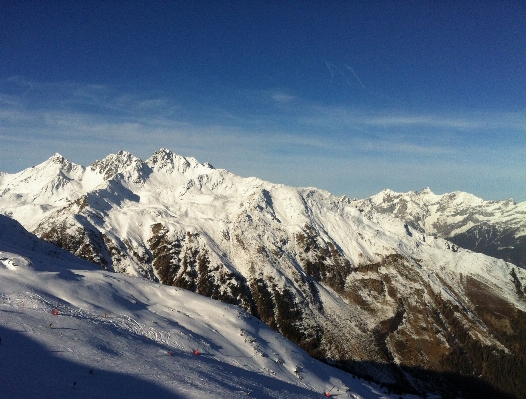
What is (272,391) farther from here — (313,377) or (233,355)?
(313,377)

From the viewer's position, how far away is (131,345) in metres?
32.1

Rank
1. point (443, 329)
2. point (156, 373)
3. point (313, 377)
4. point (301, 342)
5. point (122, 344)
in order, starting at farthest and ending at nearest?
point (443, 329) < point (301, 342) < point (313, 377) < point (122, 344) < point (156, 373)

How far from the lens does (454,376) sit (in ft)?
543

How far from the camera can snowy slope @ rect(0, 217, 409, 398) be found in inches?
856

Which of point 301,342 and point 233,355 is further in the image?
point 301,342

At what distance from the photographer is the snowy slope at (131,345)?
21734mm

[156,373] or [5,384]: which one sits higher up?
[5,384]

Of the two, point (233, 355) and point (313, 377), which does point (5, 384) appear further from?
point (313, 377)

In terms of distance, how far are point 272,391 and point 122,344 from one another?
1549cm

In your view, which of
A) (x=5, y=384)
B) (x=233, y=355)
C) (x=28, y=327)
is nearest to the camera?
(x=5, y=384)

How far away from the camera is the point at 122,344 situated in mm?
31500

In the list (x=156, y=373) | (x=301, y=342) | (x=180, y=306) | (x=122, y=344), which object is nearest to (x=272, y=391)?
(x=156, y=373)

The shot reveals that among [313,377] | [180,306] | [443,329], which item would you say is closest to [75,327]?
[180,306]

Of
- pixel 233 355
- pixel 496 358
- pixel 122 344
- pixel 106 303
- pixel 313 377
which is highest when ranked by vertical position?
pixel 122 344
